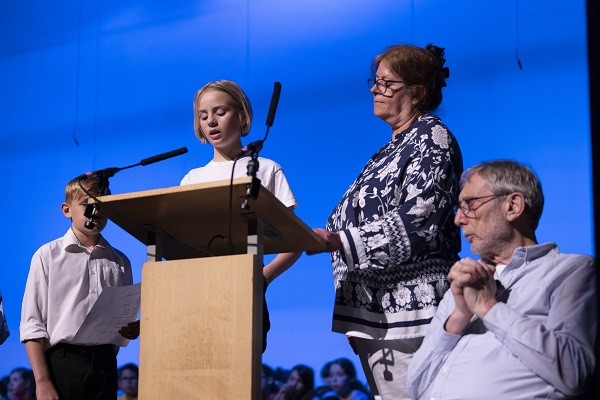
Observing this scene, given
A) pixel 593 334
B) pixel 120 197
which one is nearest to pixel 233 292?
pixel 120 197

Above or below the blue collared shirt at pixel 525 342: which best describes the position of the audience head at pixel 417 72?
above

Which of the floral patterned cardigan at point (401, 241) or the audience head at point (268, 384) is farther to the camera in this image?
the audience head at point (268, 384)

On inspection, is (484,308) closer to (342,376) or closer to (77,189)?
(77,189)

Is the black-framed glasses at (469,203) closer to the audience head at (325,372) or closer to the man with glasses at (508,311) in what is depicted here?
→ the man with glasses at (508,311)

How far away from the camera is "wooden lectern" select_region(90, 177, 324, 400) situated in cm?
176

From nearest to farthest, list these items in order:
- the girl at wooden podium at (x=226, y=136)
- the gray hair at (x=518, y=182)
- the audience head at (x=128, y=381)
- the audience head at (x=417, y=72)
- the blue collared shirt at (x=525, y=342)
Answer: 1. the blue collared shirt at (x=525, y=342)
2. the gray hair at (x=518, y=182)
3. the audience head at (x=417, y=72)
4. the girl at wooden podium at (x=226, y=136)
5. the audience head at (x=128, y=381)

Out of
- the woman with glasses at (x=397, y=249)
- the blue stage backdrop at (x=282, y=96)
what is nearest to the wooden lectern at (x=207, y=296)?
the woman with glasses at (x=397, y=249)

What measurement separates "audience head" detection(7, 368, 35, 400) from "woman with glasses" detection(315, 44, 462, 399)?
3127mm

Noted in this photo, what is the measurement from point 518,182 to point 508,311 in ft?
1.30

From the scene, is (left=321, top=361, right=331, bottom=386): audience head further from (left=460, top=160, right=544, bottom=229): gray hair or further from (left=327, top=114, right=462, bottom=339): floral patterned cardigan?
(left=460, top=160, right=544, bottom=229): gray hair

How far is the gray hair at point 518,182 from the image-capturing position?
2037 mm

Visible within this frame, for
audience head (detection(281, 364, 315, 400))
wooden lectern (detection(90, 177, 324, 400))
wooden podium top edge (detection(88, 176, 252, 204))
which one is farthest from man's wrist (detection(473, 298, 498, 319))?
audience head (detection(281, 364, 315, 400))

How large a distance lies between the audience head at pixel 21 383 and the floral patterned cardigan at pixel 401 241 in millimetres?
3150

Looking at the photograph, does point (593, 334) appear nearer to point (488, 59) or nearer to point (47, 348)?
point (47, 348)
